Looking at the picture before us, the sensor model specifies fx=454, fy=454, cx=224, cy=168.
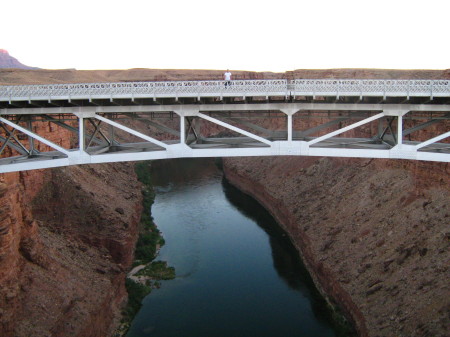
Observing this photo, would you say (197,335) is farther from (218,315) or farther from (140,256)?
(140,256)

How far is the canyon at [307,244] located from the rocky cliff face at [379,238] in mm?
Answer: 55

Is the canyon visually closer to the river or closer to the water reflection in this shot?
the water reflection

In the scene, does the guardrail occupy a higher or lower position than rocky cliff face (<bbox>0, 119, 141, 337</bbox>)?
higher

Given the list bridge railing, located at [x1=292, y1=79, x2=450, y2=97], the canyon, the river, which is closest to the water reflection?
the river

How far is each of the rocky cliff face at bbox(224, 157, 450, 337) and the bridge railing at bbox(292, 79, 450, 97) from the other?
6.62 m

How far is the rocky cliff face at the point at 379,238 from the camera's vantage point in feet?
53.6

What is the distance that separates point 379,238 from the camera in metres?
21.3

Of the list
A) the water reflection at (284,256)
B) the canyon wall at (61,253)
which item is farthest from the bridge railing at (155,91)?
the water reflection at (284,256)

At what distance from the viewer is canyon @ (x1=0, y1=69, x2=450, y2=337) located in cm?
1627

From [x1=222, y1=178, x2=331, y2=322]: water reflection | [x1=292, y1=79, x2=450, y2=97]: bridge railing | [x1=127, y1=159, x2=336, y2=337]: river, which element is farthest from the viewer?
[x1=222, y1=178, x2=331, y2=322]: water reflection

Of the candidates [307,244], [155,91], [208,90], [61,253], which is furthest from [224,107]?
[307,244]

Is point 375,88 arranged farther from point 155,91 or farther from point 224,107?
point 155,91

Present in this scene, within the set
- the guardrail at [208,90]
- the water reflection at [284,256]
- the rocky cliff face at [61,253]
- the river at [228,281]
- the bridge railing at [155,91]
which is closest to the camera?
the guardrail at [208,90]

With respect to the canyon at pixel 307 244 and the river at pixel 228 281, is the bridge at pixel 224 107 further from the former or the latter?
the river at pixel 228 281
